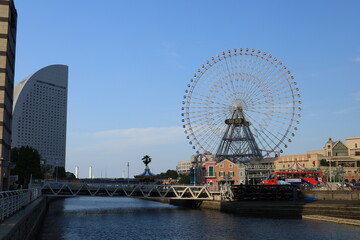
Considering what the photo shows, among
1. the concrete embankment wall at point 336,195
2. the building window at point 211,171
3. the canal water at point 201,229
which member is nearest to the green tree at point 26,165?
the building window at point 211,171

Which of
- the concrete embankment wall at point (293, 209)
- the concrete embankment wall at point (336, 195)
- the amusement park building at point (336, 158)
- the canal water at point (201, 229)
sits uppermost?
the amusement park building at point (336, 158)

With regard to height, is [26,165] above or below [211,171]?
above

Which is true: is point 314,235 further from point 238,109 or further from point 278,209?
point 238,109

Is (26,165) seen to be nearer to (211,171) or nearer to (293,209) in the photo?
(211,171)

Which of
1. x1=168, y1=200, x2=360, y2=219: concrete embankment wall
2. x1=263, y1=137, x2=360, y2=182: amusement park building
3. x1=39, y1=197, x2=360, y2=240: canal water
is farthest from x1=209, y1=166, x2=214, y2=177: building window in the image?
x1=39, y1=197, x2=360, y2=240: canal water

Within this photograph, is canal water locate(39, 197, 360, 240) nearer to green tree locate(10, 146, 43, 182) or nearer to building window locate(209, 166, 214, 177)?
green tree locate(10, 146, 43, 182)

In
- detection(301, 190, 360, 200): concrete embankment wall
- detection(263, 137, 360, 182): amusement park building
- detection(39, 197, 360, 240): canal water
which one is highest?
detection(263, 137, 360, 182): amusement park building

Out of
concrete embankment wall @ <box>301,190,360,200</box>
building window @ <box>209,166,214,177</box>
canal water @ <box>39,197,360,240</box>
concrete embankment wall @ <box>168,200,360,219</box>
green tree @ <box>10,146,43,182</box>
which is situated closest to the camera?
canal water @ <box>39,197,360,240</box>

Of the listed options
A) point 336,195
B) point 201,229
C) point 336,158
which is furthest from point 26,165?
point 336,158

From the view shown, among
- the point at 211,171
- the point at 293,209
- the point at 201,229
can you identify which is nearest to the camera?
the point at 201,229

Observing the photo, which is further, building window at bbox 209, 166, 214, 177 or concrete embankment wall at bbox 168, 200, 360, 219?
building window at bbox 209, 166, 214, 177

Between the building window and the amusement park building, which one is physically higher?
the amusement park building

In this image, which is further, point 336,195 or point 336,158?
point 336,158

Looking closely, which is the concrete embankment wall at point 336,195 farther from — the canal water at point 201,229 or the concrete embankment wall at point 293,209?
the canal water at point 201,229
